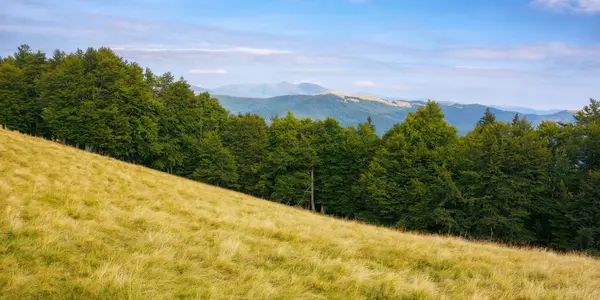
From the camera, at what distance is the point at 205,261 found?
6785 mm

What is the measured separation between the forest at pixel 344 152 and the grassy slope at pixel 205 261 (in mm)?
22563

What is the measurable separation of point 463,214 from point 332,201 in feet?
58.2

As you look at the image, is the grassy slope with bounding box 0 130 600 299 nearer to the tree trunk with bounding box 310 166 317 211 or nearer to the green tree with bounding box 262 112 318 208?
the tree trunk with bounding box 310 166 317 211

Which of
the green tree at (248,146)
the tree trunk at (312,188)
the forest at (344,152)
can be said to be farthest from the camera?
the green tree at (248,146)

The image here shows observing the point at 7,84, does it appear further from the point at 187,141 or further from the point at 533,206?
the point at 533,206

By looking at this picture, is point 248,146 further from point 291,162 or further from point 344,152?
point 344,152

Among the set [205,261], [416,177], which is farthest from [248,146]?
[205,261]

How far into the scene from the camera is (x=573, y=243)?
1125 inches

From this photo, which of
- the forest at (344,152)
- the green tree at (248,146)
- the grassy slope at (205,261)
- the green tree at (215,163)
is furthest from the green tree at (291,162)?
the grassy slope at (205,261)

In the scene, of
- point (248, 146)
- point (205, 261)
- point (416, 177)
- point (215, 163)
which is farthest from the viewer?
point (248, 146)

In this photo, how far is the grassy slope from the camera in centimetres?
532

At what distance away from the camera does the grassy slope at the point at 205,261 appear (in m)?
5.32

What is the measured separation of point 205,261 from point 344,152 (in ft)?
132

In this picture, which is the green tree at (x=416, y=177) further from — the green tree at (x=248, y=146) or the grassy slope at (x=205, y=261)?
the grassy slope at (x=205, y=261)
